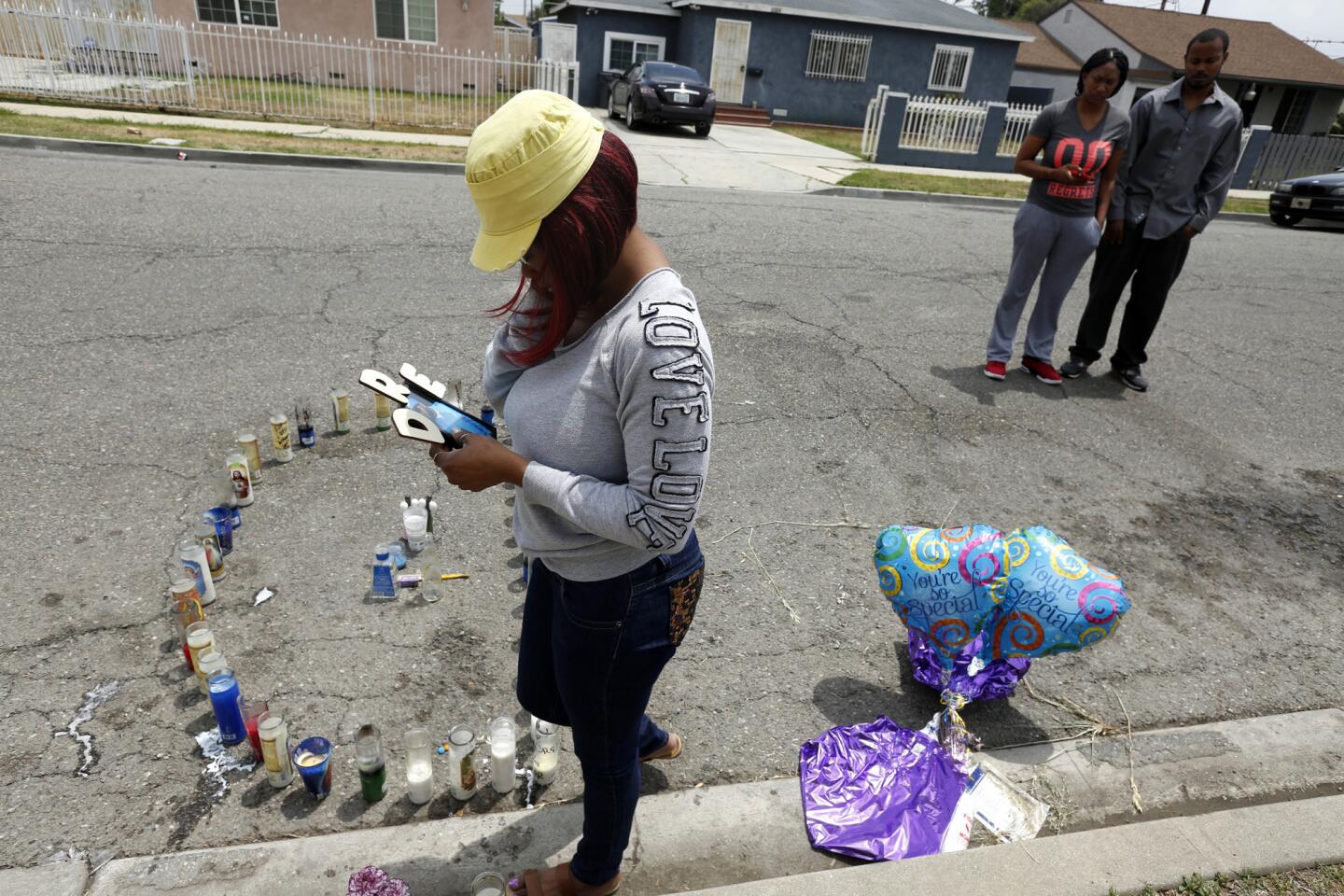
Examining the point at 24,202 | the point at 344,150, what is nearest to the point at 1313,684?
the point at 24,202

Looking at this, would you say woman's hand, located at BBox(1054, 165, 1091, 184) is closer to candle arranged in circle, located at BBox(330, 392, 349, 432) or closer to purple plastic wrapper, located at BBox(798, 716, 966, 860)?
purple plastic wrapper, located at BBox(798, 716, 966, 860)

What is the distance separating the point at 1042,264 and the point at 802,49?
21.3 metres

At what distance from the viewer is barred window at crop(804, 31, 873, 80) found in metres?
24.0

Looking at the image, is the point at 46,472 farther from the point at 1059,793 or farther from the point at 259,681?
the point at 1059,793

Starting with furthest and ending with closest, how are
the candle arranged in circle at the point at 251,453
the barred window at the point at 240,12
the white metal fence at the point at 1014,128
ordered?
the barred window at the point at 240,12 → the white metal fence at the point at 1014,128 → the candle arranged in circle at the point at 251,453

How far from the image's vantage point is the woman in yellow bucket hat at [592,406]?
54.1 inches

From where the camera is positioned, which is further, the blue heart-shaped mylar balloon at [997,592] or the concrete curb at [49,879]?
the blue heart-shaped mylar balloon at [997,592]

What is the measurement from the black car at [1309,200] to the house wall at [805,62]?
42.7ft

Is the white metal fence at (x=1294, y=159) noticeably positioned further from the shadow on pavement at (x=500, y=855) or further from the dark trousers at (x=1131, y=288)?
the shadow on pavement at (x=500, y=855)

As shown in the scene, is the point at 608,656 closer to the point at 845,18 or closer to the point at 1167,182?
the point at 1167,182

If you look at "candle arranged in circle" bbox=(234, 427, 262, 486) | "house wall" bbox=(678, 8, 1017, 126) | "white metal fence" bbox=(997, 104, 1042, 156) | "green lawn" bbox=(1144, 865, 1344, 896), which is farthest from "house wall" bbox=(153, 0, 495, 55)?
"green lawn" bbox=(1144, 865, 1344, 896)

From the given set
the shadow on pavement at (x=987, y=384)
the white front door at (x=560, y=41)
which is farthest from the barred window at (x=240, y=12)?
the shadow on pavement at (x=987, y=384)

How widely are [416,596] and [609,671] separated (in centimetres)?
173

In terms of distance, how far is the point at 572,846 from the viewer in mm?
2289
